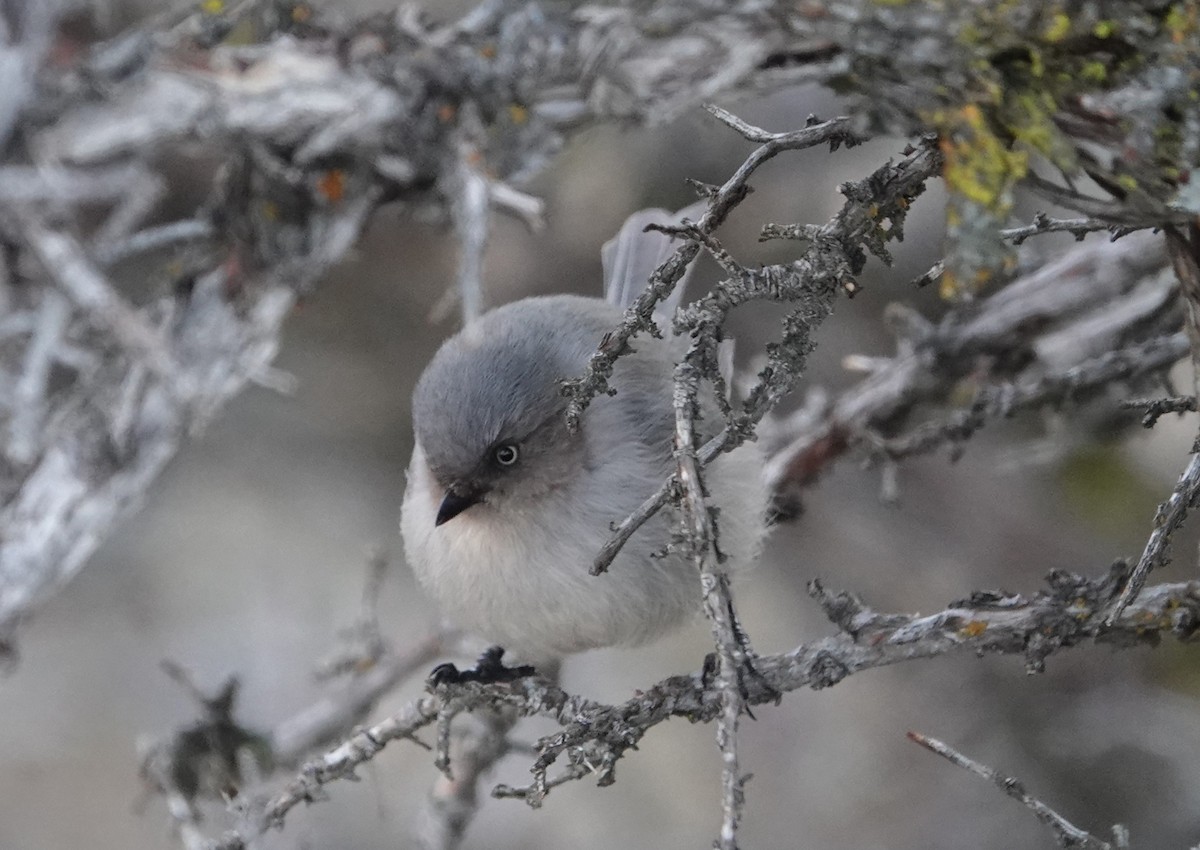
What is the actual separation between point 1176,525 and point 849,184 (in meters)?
0.75

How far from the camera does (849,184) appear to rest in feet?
5.75

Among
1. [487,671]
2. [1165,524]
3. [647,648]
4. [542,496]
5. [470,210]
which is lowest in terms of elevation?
[647,648]

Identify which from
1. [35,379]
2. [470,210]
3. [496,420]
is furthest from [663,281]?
[35,379]

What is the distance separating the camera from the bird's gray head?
2814 millimetres

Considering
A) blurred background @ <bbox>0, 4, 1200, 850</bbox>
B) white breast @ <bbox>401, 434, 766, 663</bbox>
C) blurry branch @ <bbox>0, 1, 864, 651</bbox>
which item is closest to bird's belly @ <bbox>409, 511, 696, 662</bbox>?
white breast @ <bbox>401, 434, 766, 663</bbox>

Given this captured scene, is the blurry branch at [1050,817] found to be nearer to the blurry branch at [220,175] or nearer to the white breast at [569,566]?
the white breast at [569,566]

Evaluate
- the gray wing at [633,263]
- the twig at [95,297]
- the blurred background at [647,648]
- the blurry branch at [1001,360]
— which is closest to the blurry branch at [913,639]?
the blurry branch at [1001,360]

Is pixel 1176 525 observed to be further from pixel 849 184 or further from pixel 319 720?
pixel 319 720

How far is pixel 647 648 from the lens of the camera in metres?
5.77

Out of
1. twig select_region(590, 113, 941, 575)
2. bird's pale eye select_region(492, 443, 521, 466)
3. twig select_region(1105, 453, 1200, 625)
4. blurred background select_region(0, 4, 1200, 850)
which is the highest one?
twig select_region(590, 113, 941, 575)

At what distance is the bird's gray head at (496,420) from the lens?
281 centimetres

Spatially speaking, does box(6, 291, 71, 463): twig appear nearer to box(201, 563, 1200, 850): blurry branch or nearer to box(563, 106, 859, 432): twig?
box(201, 563, 1200, 850): blurry branch

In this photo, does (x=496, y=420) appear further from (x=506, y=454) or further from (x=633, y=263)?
(x=633, y=263)

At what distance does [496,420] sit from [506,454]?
10 cm
